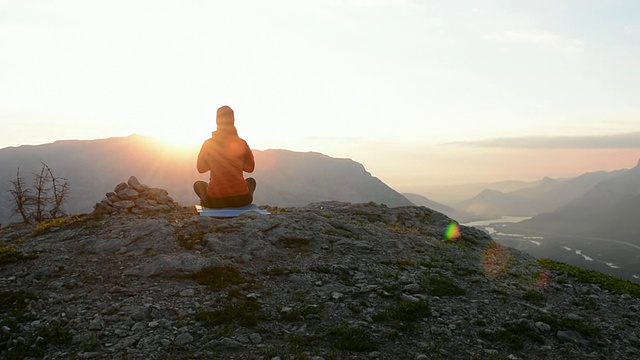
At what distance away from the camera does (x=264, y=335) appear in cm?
1062

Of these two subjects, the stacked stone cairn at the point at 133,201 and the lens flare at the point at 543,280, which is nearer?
the lens flare at the point at 543,280

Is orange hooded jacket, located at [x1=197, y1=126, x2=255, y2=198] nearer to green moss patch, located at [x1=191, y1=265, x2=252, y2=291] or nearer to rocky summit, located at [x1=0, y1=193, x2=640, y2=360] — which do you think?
rocky summit, located at [x1=0, y1=193, x2=640, y2=360]

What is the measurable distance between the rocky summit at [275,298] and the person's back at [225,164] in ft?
5.40

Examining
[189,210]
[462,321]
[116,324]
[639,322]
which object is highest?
[189,210]

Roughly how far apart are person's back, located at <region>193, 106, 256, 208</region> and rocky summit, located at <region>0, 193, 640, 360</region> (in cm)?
164

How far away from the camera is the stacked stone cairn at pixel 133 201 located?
1959cm

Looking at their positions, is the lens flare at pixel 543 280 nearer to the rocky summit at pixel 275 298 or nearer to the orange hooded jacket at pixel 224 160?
the rocky summit at pixel 275 298

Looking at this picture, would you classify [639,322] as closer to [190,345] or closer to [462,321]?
[462,321]

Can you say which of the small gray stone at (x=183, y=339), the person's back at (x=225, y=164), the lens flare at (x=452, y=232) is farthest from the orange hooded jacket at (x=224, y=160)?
the lens flare at (x=452, y=232)

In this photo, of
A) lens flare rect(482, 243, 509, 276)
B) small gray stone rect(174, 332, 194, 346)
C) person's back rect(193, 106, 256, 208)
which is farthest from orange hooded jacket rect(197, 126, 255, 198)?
lens flare rect(482, 243, 509, 276)

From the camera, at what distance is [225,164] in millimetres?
18750

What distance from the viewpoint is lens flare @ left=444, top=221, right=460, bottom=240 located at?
929 inches

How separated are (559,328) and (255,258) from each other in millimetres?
10046

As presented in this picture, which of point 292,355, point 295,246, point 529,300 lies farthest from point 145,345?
point 529,300
